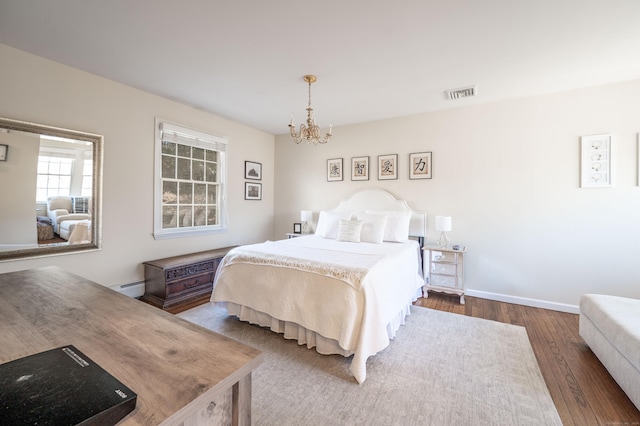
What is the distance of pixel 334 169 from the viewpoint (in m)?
4.88

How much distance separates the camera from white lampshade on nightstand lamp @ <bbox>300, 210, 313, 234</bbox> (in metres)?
4.88

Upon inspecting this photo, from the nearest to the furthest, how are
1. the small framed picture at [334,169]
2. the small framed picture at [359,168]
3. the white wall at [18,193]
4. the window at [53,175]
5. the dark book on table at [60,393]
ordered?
the dark book on table at [60,393], the white wall at [18,193], the window at [53,175], the small framed picture at [359,168], the small framed picture at [334,169]

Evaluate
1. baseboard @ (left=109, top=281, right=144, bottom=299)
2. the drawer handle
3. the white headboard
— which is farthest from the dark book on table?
the white headboard

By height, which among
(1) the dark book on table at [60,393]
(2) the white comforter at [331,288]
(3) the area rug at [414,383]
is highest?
(1) the dark book on table at [60,393]

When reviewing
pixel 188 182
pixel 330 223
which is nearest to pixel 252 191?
pixel 188 182

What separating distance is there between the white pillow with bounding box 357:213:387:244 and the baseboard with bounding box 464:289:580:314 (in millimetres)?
1484

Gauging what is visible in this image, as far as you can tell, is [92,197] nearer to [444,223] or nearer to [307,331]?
[307,331]

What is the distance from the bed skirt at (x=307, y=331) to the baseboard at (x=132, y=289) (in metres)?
1.32

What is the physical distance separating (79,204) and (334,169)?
3521mm

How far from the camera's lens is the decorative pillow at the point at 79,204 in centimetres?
294

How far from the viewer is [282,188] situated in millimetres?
5500

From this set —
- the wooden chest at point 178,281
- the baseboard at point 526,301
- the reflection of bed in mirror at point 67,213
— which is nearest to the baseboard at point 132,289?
the wooden chest at point 178,281

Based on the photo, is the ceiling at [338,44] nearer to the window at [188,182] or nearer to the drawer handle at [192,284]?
the window at [188,182]

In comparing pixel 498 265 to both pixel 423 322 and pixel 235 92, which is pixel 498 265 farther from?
pixel 235 92
